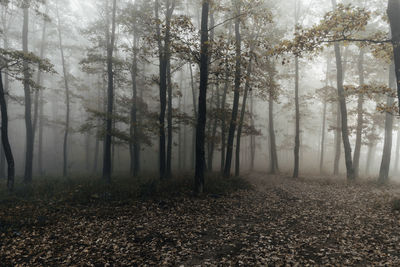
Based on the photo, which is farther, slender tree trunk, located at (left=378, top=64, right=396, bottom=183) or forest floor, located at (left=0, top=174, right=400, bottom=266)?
slender tree trunk, located at (left=378, top=64, right=396, bottom=183)

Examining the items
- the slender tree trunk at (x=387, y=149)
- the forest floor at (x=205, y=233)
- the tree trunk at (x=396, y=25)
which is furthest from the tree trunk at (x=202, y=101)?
the slender tree trunk at (x=387, y=149)

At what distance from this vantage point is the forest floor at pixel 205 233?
514 cm

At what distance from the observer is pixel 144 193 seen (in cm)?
980

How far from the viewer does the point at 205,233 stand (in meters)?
6.48

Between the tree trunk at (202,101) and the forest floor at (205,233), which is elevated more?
the tree trunk at (202,101)

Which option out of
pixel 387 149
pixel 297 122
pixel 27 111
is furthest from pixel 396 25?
pixel 27 111

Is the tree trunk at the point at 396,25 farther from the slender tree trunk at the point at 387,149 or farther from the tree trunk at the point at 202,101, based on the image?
the slender tree trunk at the point at 387,149

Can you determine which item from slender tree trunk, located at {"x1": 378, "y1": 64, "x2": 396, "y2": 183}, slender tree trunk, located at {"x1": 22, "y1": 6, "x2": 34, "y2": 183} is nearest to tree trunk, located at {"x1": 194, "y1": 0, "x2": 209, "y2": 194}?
slender tree trunk, located at {"x1": 378, "y1": 64, "x2": 396, "y2": 183}

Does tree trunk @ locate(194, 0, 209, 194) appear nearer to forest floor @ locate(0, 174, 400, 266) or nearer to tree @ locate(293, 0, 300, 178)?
forest floor @ locate(0, 174, 400, 266)

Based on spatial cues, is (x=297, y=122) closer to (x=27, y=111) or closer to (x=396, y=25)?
(x=396, y=25)

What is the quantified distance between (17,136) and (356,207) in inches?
1950

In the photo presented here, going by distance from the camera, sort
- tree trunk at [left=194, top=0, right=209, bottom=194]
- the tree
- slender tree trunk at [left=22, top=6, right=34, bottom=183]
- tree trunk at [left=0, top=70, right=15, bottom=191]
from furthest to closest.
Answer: the tree
slender tree trunk at [left=22, top=6, right=34, bottom=183]
tree trunk at [left=0, top=70, right=15, bottom=191]
tree trunk at [left=194, top=0, right=209, bottom=194]

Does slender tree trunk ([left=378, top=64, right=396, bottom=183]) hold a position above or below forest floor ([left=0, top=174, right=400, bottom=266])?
above

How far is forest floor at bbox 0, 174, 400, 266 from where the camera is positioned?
203 inches
